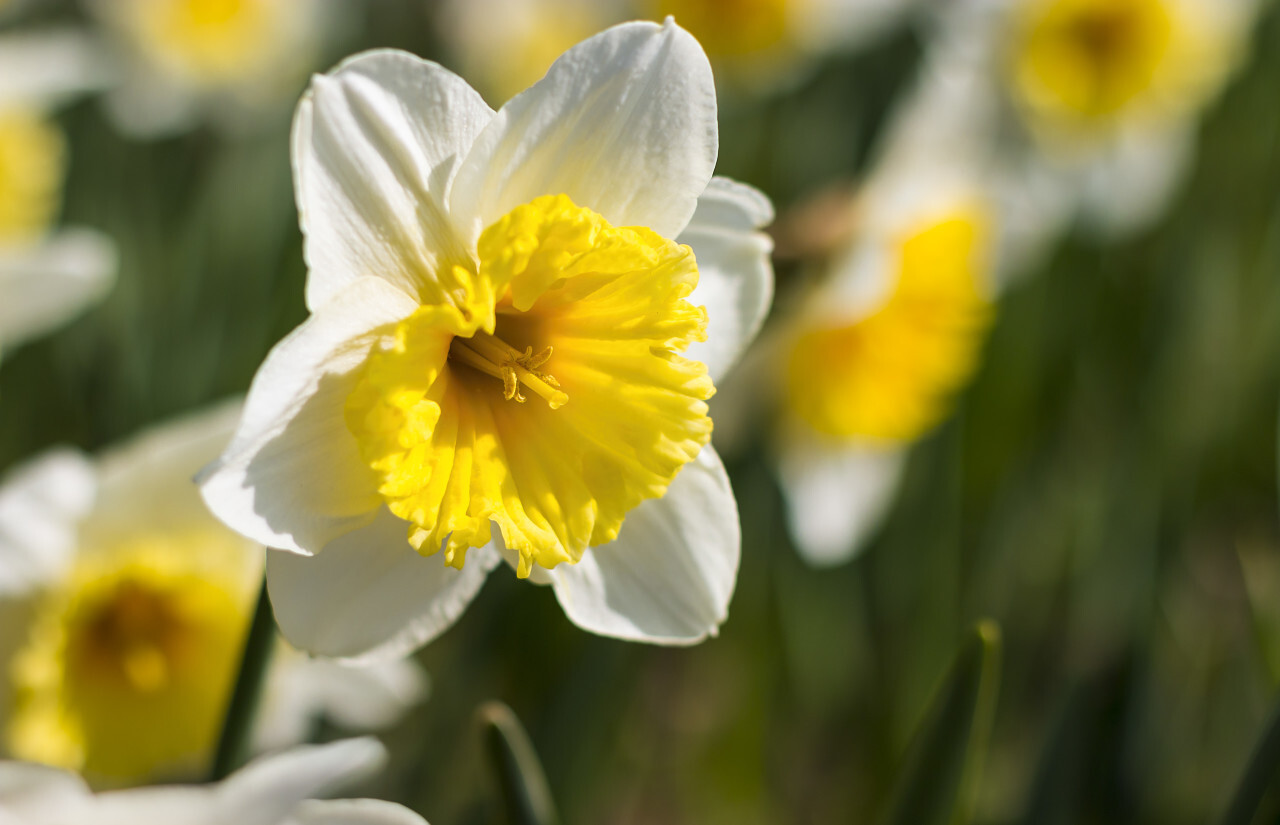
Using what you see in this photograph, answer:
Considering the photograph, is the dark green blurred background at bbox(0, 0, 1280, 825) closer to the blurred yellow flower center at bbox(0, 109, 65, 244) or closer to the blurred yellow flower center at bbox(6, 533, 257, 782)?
the blurred yellow flower center at bbox(0, 109, 65, 244)

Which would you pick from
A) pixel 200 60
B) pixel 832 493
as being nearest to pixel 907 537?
pixel 832 493

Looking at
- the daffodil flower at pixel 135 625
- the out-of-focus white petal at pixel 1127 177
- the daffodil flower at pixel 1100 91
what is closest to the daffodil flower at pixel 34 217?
the daffodil flower at pixel 135 625

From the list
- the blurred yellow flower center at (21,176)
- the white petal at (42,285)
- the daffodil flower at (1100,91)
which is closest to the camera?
the white petal at (42,285)

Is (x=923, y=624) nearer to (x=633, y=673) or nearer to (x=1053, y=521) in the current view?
(x=633, y=673)

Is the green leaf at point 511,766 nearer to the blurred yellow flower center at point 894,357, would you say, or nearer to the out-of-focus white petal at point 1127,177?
the blurred yellow flower center at point 894,357

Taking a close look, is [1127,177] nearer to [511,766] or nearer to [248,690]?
[511,766]

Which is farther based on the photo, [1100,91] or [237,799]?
[1100,91]

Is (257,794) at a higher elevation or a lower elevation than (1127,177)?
higher

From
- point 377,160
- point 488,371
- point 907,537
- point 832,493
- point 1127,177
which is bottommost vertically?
point 907,537
